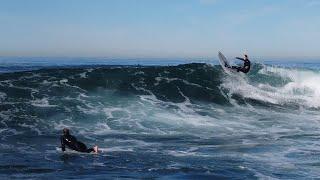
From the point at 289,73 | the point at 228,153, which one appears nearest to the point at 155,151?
the point at 228,153

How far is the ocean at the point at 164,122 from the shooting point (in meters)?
14.7

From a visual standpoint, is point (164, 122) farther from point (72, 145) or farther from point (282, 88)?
Result: point (282, 88)

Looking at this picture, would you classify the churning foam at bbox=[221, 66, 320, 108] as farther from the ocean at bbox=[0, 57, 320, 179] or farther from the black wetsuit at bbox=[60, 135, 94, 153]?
the black wetsuit at bbox=[60, 135, 94, 153]

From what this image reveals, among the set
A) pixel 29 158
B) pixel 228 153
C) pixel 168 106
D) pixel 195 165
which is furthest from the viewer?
pixel 168 106

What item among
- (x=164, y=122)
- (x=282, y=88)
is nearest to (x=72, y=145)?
(x=164, y=122)

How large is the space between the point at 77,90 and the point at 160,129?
31.9 ft

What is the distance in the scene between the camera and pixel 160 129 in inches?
896

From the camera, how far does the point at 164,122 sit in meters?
24.5

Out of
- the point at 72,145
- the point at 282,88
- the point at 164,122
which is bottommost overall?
the point at 164,122

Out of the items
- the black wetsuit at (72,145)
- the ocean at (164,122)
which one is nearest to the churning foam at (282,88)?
the ocean at (164,122)

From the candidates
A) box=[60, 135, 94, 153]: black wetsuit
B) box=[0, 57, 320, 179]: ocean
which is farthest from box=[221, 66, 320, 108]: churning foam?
box=[60, 135, 94, 153]: black wetsuit

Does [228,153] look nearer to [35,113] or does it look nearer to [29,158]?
[29,158]

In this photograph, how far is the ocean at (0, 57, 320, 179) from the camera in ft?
48.1

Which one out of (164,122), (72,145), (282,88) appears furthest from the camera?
(282,88)
